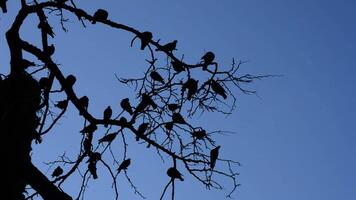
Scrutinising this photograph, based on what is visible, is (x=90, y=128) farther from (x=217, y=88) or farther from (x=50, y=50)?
(x=217, y=88)

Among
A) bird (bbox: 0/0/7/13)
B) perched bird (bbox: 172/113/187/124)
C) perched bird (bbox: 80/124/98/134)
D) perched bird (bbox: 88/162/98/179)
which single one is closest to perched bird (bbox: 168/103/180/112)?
perched bird (bbox: 172/113/187/124)

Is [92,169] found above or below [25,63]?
below

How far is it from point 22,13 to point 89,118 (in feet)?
3.33

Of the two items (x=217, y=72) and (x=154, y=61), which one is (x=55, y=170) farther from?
(x=217, y=72)

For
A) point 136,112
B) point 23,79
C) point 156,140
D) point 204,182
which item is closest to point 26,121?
point 23,79

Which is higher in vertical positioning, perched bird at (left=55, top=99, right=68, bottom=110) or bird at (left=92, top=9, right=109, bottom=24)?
bird at (left=92, top=9, right=109, bottom=24)

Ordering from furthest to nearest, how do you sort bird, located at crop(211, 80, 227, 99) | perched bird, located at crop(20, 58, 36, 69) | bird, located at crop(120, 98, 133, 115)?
1. bird, located at crop(120, 98, 133, 115)
2. bird, located at crop(211, 80, 227, 99)
3. perched bird, located at crop(20, 58, 36, 69)

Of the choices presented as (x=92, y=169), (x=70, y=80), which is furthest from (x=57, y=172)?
(x=70, y=80)

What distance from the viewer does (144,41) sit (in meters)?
3.64

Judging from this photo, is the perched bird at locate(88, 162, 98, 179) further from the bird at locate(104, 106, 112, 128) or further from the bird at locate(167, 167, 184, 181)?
the bird at locate(167, 167, 184, 181)

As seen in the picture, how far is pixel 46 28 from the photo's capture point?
12.2 ft

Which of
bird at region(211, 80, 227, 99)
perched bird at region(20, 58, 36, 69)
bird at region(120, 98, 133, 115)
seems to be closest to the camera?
perched bird at region(20, 58, 36, 69)

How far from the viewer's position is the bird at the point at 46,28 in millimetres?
3699

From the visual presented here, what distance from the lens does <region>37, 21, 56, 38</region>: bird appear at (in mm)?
3699
